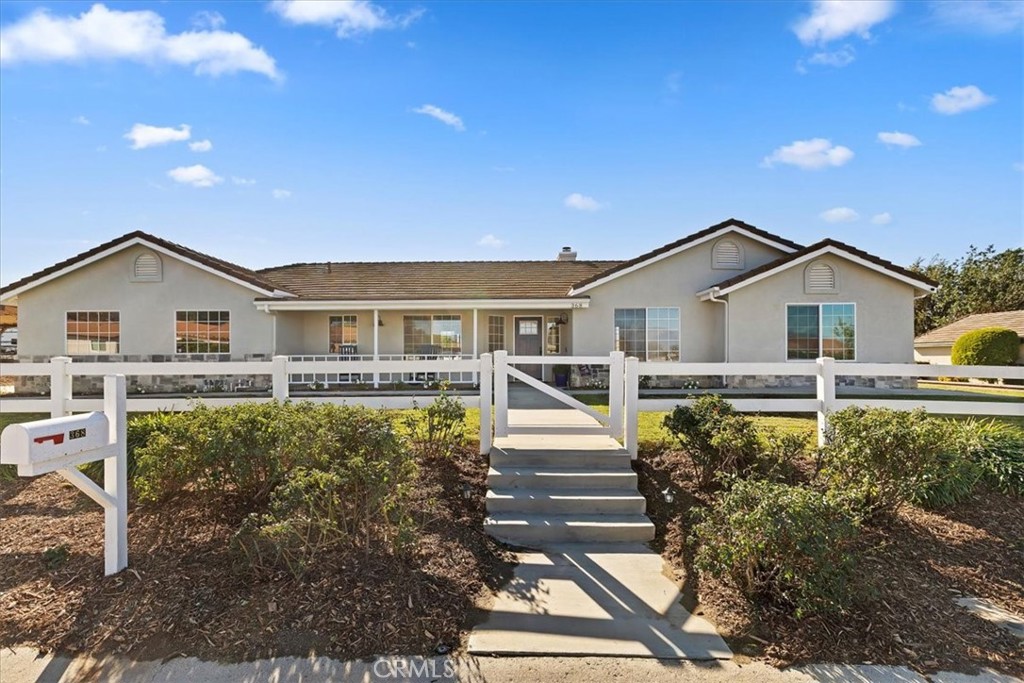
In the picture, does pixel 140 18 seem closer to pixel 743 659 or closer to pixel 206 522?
pixel 206 522

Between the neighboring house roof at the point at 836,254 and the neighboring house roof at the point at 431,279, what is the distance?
5.46 meters

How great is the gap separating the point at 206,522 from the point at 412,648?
2285 millimetres

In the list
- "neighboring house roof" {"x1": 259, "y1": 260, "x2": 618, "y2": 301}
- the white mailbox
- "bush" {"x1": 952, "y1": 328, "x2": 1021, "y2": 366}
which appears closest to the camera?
the white mailbox

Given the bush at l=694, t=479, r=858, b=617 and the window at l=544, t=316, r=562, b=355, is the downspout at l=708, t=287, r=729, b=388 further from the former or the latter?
the bush at l=694, t=479, r=858, b=617

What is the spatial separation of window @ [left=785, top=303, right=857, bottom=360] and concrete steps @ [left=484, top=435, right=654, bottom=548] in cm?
1052

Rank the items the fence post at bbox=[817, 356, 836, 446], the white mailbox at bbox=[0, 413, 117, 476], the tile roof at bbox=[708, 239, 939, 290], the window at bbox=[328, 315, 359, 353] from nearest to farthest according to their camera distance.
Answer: the white mailbox at bbox=[0, 413, 117, 476], the fence post at bbox=[817, 356, 836, 446], the tile roof at bbox=[708, 239, 939, 290], the window at bbox=[328, 315, 359, 353]

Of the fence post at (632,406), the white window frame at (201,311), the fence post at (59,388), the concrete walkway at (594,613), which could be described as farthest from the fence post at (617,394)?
the white window frame at (201,311)

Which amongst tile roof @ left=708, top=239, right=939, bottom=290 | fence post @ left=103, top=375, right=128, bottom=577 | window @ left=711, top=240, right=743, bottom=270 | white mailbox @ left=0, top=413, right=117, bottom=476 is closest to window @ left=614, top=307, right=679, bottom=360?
window @ left=711, top=240, right=743, bottom=270

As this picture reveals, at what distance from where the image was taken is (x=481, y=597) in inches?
150

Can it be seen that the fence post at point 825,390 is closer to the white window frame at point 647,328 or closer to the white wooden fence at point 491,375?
the white wooden fence at point 491,375

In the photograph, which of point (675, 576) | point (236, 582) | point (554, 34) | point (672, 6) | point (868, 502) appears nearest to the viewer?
point (236, 582)

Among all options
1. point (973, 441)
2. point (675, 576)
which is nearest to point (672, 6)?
point (973, 441)

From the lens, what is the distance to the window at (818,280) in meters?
14.2

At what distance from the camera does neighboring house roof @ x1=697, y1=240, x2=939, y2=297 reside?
1384 cm
